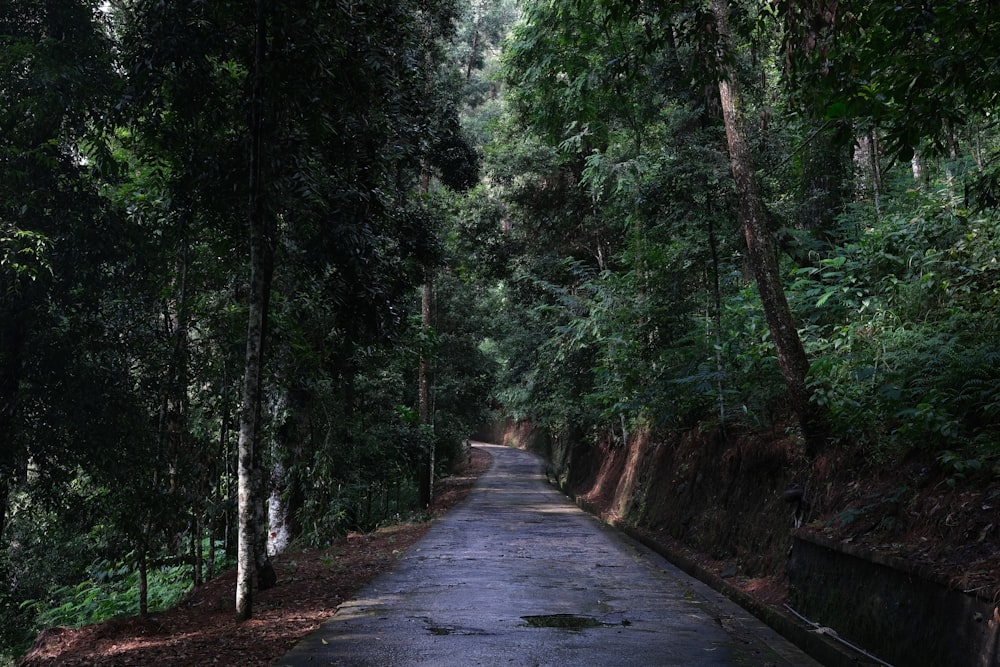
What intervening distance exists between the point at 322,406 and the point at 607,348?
22.4ft

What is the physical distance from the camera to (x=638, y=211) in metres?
12.9

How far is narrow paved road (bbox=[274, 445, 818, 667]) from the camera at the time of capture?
19.6ft

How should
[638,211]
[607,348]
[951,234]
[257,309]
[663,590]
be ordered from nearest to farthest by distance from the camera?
[257,309] < [951,234] < [663,590] < [638,211] < [607,348]

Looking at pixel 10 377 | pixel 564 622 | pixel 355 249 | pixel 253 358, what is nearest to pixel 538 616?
pixel 564 622

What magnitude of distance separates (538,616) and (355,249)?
461 cm

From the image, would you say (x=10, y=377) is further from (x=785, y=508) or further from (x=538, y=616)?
(x=785, y=508)

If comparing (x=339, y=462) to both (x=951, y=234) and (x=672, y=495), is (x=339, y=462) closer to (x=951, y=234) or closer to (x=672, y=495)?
(x=672, y=495)

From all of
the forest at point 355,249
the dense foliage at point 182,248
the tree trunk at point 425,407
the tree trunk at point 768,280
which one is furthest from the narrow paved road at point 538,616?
the tree trunk at point 425,407

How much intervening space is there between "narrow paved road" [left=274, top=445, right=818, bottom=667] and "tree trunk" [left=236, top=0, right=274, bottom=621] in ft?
3.45

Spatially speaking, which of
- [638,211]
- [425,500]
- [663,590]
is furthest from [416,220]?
[425,500]

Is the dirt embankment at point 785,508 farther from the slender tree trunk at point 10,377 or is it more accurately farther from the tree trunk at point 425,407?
the slender tree trunk at point 10,377

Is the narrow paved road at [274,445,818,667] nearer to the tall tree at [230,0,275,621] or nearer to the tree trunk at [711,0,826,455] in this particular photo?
the tall tree at [230,0,275,621]

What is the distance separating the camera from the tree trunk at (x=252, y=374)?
7223 millimetres

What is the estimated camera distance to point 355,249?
8750 mm
